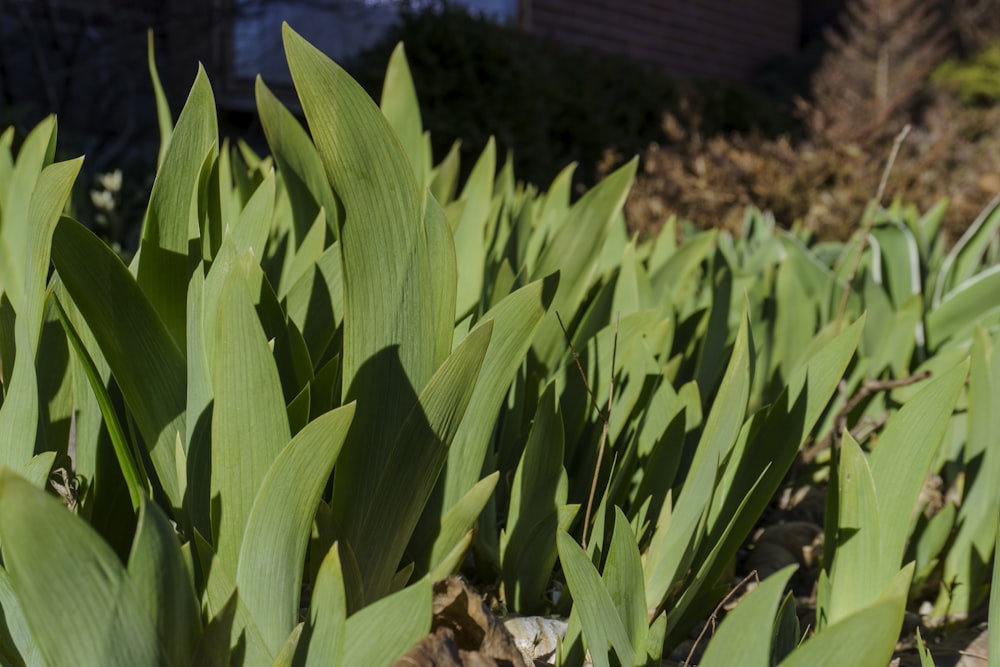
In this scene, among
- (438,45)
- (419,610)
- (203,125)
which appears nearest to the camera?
(419,610)

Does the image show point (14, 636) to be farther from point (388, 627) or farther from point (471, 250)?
point (471, 250)

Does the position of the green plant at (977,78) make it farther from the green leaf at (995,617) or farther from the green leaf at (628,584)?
the green leaf at (628,584)

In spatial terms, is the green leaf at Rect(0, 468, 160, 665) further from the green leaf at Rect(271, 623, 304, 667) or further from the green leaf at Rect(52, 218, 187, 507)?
the green leaf at Rect(52, 218, 187, 507)

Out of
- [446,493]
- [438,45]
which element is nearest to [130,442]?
[446,493]

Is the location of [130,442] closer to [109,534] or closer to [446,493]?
[109,534]

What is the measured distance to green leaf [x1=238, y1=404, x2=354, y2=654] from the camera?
58cm

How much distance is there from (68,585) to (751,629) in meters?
0.40

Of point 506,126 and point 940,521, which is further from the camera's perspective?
point 506,126

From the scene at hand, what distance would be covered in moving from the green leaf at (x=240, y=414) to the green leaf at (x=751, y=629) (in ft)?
1.00

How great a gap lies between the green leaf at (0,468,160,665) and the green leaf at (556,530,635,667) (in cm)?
27

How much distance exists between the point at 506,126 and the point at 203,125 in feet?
15.8

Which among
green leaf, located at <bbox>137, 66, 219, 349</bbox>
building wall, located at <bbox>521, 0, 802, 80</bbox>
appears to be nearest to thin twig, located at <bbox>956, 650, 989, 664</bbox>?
green leaf, located at <bbox>137, 66, 219, 349</bbox>

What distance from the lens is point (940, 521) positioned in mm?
1039

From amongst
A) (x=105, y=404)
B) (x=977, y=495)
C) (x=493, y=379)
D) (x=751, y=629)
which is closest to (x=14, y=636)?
(x=105, y=404)
